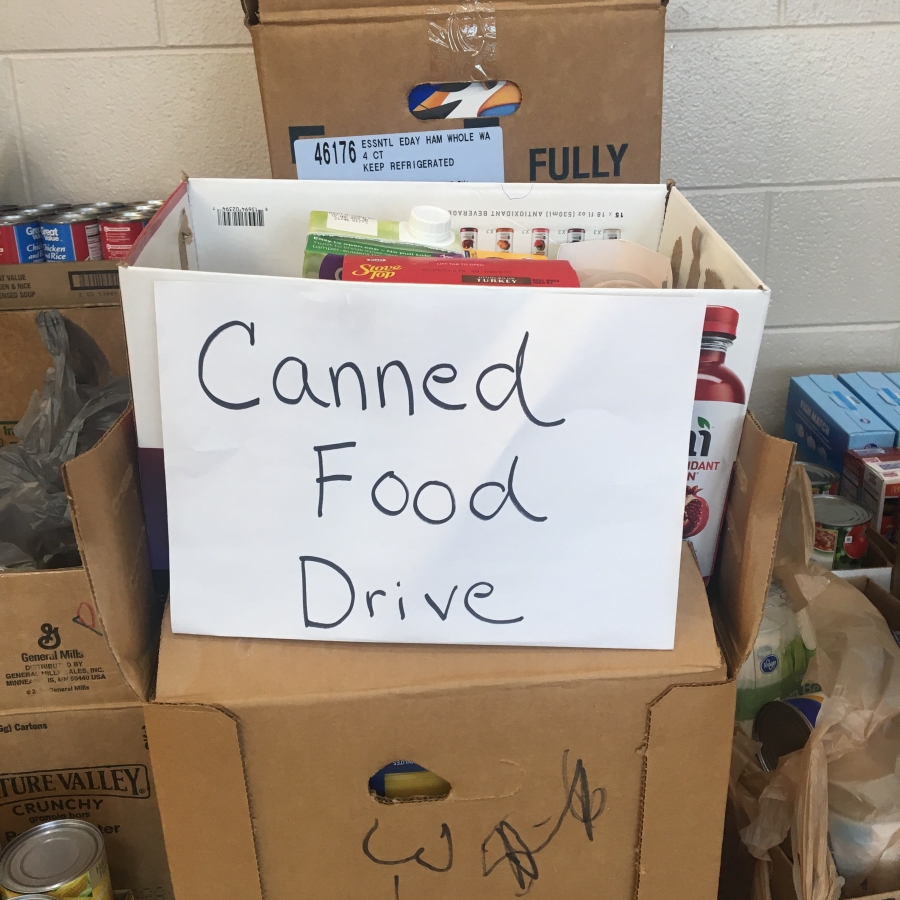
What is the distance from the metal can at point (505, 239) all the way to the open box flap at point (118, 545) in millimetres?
404

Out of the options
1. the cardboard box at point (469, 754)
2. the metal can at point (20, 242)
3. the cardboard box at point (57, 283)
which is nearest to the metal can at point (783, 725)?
the cardboard box at point (469, 754)

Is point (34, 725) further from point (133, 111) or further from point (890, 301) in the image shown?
point (890, 301)

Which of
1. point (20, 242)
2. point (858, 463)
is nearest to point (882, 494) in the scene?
point (858, 463)

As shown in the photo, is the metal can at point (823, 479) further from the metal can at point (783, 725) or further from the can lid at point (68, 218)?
the can lid at point (68, 218)

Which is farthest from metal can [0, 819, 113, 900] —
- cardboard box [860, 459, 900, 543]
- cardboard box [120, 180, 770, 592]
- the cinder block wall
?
cardboard box [860, 459, 900, 543]

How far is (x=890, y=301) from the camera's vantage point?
132cm

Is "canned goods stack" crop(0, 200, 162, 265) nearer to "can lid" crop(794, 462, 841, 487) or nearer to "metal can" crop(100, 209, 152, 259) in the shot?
"metal can" crop(100, 209, 152, 259)

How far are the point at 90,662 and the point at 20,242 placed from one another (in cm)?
52

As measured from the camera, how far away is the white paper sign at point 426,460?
0.53m

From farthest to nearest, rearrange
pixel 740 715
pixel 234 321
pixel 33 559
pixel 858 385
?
pixel 858 385
pixel 740 715
pixel 33 559
pixel 234 321

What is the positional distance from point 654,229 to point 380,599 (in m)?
0.48

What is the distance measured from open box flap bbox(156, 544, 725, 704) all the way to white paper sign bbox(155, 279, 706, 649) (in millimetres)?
11

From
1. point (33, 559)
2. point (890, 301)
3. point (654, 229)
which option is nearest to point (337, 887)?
point (33, 559)

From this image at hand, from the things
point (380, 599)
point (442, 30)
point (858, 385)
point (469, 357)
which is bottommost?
point (858, 385)
